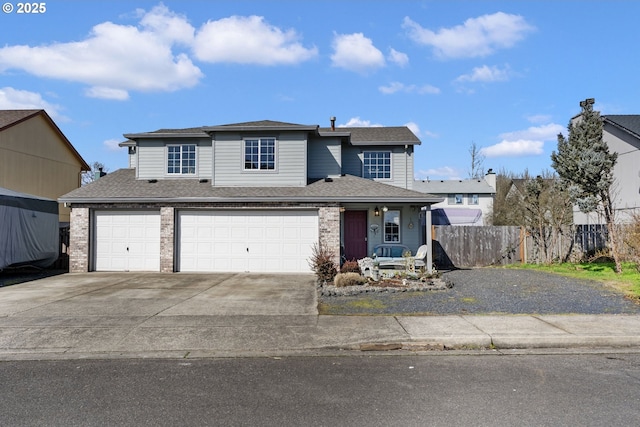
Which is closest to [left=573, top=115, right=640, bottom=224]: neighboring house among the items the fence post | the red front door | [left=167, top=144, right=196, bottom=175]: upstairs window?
the fence post

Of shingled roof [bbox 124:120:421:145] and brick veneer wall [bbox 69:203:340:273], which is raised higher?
shingled roof [bbox 124:120:421:145]

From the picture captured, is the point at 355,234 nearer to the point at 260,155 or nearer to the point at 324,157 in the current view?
the point at 324,157

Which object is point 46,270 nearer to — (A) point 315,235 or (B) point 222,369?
(A) point 315,235

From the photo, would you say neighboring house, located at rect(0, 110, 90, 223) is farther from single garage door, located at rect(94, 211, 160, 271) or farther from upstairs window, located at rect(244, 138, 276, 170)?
upstairs window, located at rect(244, 138, 276, 170)

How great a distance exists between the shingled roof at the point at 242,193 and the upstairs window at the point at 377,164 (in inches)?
66.6

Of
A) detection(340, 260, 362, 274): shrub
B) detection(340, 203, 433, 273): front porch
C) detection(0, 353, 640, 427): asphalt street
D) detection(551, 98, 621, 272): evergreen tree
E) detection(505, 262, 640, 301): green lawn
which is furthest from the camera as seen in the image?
detection(340, 203, 433, 273): front porch

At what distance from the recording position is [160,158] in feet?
59.6

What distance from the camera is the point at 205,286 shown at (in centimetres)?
1261

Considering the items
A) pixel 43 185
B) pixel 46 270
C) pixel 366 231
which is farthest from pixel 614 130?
pixel 43 185

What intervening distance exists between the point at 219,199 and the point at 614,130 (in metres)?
19.3

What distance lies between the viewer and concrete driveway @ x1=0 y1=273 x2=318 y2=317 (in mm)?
9172

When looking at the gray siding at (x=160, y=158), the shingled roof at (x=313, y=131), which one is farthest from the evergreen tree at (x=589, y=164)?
the gray siding at (x=160, y=158)

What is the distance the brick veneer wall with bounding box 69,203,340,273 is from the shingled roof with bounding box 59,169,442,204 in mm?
300

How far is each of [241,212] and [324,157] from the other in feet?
14.3
